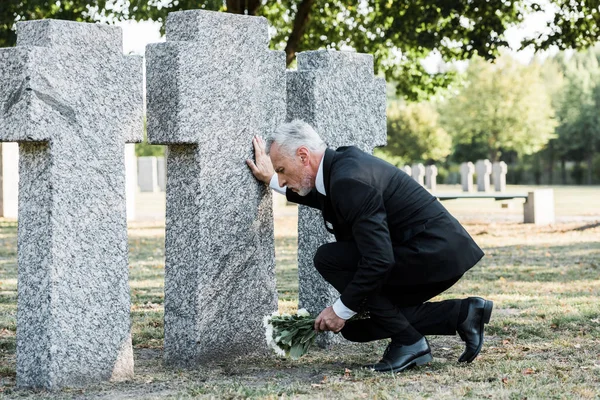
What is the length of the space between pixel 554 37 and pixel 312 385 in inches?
581

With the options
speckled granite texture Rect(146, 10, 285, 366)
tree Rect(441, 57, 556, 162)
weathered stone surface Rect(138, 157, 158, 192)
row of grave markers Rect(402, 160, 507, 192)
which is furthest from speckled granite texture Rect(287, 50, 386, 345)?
tree Rect(441, 57, 556, 162)

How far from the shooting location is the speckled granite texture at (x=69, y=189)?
4.49m

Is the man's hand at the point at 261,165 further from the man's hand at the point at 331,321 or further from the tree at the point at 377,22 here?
the tree at the point at 377,22

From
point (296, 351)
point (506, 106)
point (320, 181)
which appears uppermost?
point (506, 106)

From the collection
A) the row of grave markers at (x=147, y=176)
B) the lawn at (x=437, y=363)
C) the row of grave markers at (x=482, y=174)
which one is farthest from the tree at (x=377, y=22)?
the row of grave markers at (x=482, y=174)

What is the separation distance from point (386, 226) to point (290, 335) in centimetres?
92

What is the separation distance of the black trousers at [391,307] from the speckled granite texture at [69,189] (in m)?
1.18

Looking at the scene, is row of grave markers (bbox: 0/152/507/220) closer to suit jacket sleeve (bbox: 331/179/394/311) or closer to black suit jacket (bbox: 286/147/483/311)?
black suit jacket (bbox: 286/147/483/311)

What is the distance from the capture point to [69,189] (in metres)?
4.59

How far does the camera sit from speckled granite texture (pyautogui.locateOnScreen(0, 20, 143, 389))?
4492 millimetres

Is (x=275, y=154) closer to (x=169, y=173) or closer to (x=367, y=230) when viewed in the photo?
(x=367, y=230)

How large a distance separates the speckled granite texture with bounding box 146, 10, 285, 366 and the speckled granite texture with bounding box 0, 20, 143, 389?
1.11ft

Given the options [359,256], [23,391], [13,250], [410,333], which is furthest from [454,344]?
[13,250]

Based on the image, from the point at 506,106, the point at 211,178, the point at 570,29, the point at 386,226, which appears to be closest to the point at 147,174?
the point at 506,106
